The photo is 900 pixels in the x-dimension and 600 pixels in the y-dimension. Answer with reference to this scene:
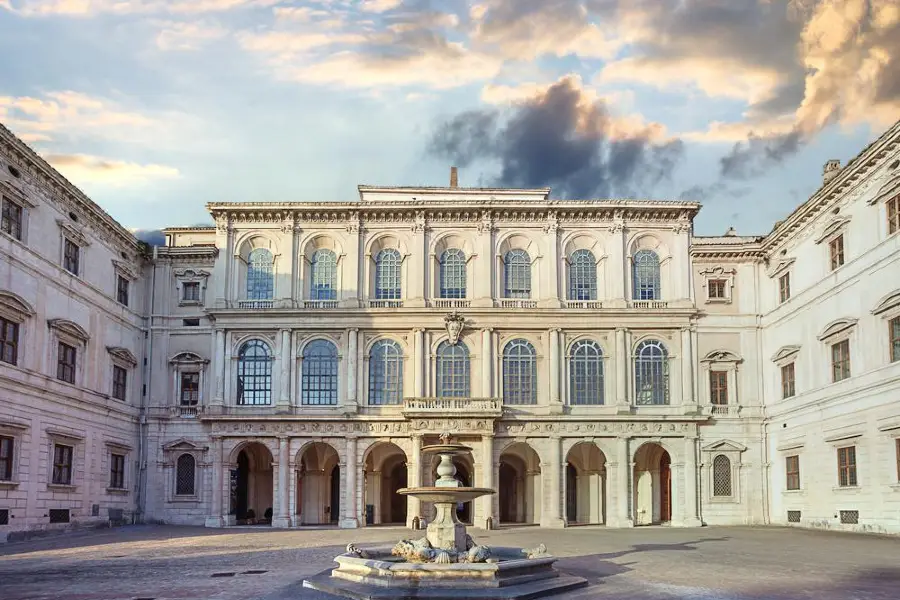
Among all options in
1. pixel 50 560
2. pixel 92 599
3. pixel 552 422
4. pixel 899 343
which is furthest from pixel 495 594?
pixel 552 422

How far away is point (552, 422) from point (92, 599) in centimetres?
3177

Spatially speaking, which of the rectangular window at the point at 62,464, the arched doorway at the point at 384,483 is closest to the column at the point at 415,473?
the arched doorway at the point at 384,483

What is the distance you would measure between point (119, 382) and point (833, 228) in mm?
32374

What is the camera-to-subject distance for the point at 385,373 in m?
48.2

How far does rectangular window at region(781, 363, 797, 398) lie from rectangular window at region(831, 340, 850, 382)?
15.5 feet

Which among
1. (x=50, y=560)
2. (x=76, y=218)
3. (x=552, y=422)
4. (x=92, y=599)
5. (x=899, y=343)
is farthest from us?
(x=552, y=422)

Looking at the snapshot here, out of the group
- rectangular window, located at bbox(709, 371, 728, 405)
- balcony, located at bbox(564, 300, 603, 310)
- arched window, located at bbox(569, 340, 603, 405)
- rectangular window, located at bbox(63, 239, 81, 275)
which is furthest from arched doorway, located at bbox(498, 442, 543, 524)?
rectangular window, located at bbox(63, 239, 81, 275)

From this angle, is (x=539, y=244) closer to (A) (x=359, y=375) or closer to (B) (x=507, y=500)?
(A) (x=359, y=375)

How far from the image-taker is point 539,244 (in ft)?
162

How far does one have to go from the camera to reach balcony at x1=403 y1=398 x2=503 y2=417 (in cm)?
4606

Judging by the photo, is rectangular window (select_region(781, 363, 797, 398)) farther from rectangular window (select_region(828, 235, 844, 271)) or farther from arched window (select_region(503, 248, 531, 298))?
arched window (select_region(503, 248, 531, 298))

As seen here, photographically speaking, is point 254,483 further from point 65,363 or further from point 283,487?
point 65,363

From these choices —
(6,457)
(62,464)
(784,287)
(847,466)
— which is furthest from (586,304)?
(6,457)

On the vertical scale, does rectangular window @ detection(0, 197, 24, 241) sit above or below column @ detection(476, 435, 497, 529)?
above
